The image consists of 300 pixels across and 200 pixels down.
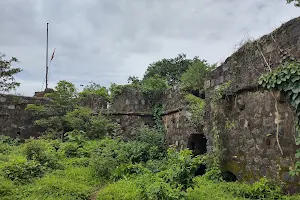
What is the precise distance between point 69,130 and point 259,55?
7.02 m

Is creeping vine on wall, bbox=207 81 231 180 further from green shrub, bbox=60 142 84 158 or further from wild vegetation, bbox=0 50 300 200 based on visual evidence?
green shrub, bbox=60 142 84 158

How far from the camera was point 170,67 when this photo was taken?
2192 centimetres

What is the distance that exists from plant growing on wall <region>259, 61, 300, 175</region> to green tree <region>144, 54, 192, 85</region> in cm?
1604

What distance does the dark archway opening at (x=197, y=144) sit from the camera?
28.6ft

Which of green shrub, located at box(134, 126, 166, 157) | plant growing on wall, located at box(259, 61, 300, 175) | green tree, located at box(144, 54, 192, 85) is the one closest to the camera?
plant growing on wall, located at box(259, 61, 300, 175)

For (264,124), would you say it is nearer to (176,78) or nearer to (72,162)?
(72,162)

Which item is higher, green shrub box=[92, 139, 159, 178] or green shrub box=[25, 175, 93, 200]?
green shrub box=[92, 139, 159, 178]

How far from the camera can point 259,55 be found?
18.9 ft

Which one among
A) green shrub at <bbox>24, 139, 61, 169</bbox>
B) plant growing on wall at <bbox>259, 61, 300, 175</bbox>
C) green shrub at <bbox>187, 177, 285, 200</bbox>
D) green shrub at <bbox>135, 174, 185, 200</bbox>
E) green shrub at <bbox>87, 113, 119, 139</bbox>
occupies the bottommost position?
green shrub at <bbox>187, 177, 285, 200</bbox>

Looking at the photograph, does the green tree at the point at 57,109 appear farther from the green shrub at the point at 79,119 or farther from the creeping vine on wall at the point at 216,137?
the creeping vine on wall at the point at 216,137

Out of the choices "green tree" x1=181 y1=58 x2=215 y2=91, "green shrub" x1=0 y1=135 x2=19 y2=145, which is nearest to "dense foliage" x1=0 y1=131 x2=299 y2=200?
"green shrub" x1=0 y1=135 x2=19 y2=145

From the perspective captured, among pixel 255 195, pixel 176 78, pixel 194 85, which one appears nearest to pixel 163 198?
pixel 255 195

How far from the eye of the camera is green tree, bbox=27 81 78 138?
33.5ft

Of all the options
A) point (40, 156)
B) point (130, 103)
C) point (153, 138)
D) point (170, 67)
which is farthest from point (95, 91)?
point (170, 67)
